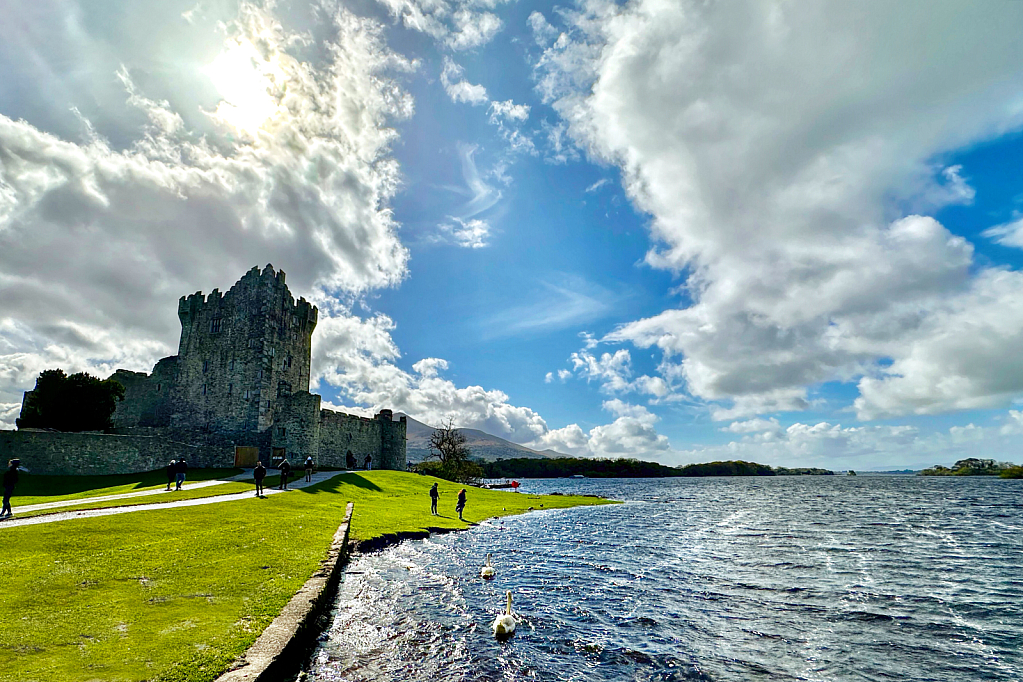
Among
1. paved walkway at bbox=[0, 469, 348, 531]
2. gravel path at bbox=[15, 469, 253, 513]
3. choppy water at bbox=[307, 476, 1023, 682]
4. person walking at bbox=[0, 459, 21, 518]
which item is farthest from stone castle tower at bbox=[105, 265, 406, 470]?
choppy water at bbox=[307, 476, 1023, 682]

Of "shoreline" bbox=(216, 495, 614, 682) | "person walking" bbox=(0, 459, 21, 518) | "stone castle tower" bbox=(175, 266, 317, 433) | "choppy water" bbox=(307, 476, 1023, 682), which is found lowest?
"choppy water" bbox=(307, 476, 1023, 682)

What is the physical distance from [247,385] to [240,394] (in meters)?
1.30

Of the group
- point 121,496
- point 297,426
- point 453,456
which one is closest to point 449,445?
point 453,456

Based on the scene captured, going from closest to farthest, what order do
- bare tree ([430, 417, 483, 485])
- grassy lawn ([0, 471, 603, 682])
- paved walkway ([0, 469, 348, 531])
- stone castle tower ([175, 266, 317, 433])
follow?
grassy lawn ([0, 471, 603, 682]), paved walkway ([0, 469, 348, 531]), stone castle tower ([175, 266, 317, 433]), bare tree ([430, 417, 483, 485])

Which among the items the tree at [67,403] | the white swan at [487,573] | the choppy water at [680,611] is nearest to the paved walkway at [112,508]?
the choppy water at [680,611]

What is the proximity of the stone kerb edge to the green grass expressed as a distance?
82.8 ft

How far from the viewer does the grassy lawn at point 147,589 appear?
26.5 feet

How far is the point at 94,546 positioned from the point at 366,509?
18351 millimetres

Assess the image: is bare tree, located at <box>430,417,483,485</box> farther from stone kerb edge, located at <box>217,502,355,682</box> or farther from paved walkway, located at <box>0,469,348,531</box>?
stone kerb edge, located at <box>217,502,355,682</box>

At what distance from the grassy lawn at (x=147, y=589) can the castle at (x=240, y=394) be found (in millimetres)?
32177

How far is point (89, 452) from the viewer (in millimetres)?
41469

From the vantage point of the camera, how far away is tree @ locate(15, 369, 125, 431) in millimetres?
56656

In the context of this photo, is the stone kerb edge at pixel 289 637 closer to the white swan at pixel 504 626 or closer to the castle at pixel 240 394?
the white swan at pixel 504 626

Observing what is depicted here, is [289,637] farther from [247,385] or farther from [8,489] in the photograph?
[247,385]
